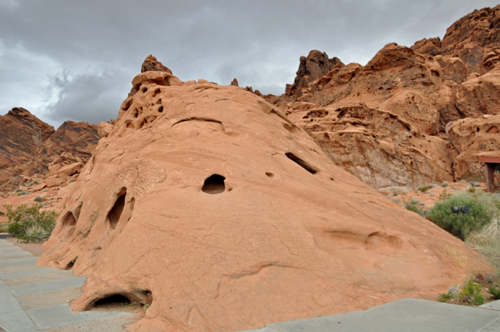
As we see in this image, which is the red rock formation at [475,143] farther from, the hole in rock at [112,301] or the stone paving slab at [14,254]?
the stone paving slab at [14,254]

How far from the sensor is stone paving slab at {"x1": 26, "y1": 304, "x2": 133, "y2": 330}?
336 cm

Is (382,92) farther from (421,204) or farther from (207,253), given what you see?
(207,253)

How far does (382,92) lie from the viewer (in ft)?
93.4

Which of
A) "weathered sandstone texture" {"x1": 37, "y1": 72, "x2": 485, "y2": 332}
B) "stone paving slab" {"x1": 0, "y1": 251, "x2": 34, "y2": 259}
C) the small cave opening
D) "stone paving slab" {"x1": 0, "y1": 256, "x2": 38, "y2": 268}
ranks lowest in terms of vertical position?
"stone paving slab" {"x1": 0, "y1": 251, "x2": 34, "y2": 259}

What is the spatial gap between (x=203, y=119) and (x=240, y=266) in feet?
13.3

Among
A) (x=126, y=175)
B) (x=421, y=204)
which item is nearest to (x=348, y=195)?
(x=126, y=175)

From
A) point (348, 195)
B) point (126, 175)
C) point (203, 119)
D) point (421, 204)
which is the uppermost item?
point (203, 119)

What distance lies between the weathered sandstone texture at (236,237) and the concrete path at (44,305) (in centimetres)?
27

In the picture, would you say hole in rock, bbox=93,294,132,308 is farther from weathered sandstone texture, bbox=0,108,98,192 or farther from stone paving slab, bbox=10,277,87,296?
weathered sandstone texture, bbox=0,108,98,192

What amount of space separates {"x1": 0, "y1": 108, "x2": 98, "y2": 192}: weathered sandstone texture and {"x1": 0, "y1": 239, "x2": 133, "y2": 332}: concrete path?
93.7 ft

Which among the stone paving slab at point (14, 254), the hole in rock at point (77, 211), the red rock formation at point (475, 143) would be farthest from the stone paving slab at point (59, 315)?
the red rock formation at point (475, 143)

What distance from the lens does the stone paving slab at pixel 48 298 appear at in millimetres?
4031

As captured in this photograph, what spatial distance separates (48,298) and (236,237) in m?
2.82

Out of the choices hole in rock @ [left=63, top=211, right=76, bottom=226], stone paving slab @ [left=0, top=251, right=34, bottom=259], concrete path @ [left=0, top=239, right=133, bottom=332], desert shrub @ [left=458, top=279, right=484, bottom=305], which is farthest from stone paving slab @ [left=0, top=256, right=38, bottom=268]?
desert shrub @ [left=458, top=279, right=484, bottom=305]
